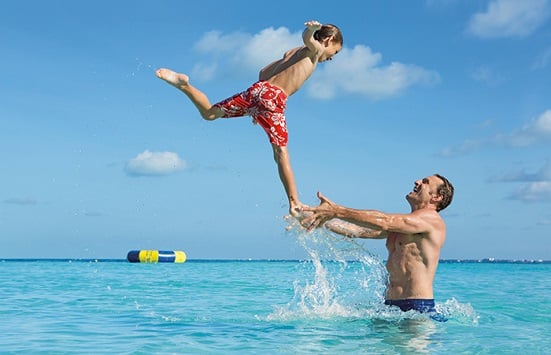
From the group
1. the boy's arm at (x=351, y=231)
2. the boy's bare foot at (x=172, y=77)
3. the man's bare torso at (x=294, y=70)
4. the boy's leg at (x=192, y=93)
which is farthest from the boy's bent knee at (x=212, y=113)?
the boy's arm at (x=351, y=231)

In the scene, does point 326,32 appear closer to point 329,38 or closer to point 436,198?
point 329,38

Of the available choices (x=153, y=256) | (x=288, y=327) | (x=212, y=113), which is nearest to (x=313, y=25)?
(x=212, y=113)

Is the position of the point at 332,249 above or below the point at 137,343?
above

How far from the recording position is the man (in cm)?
813

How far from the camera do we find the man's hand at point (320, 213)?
7250 millimetres

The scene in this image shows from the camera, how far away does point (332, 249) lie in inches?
375

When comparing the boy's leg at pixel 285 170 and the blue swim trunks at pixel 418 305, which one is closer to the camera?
the boy's leg at pixel 285 170

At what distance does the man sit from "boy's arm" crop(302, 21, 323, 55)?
205cm

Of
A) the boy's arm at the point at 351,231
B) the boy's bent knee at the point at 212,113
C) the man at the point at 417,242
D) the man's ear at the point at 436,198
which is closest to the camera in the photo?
the boy's bent knee at the point at 212,113

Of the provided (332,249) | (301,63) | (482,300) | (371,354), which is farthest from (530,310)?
(301,63)

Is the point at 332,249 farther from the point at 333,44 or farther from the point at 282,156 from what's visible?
the point at 333,44

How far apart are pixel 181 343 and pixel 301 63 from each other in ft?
12.0

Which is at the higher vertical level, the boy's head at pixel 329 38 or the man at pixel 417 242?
the boy's head at pixel 329 38

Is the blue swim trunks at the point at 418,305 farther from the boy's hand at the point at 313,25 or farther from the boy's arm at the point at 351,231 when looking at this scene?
the boy's hand at the point at 313,25
